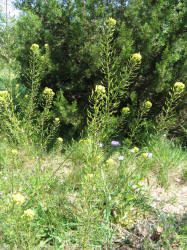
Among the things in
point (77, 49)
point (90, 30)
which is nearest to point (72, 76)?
point (77, 49)

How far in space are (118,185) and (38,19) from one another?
2997 millimetres

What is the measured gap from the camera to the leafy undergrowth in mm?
1533

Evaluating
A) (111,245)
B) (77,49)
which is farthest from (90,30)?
(111,245)

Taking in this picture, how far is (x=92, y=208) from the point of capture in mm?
1542

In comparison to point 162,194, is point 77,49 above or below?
above

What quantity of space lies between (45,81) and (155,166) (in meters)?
2.34

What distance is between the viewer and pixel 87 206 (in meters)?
1.60

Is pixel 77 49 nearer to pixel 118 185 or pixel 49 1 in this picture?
pixel 49 1

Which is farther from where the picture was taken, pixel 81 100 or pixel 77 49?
pixel 81 100

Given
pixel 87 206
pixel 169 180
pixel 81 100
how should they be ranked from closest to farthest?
pixel 87 206, pixel 169 180, pixel 81 100

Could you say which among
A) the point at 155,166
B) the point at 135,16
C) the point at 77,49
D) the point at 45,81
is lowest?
the point at 155,166

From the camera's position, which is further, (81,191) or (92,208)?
(81,191)

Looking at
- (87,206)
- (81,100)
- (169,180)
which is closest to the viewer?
(87,206)

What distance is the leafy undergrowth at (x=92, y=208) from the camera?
1.53 meters
